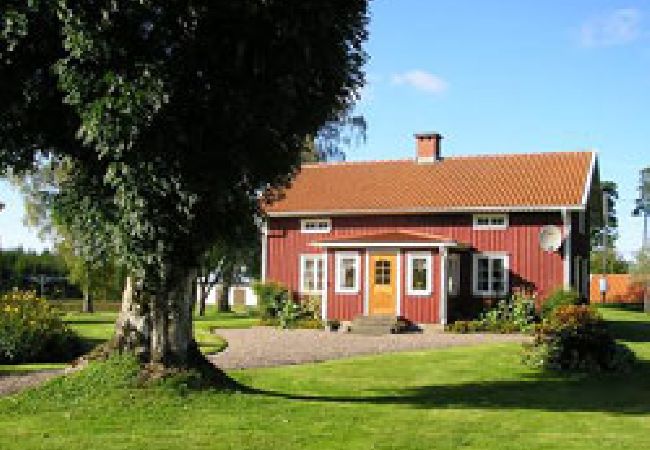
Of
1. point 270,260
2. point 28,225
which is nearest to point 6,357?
point 270,260

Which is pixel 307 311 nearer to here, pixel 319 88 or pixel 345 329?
pixel 345 329

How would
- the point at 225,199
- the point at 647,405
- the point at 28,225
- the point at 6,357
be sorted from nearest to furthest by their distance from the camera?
the point at 225,199, the point at 647,405, the point at 6,357, the point at 28,225

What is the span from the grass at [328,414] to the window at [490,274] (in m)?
12.6

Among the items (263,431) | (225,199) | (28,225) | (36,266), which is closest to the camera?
(263,431)

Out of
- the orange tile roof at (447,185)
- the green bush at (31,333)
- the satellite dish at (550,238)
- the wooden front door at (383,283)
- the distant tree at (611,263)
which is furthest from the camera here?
the distant tree at (611,263)

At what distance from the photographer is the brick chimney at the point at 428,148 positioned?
1332 inches

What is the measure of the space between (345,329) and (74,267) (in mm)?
16090

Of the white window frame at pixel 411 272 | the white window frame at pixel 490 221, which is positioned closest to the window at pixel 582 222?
the white window frame at pixel 490 221

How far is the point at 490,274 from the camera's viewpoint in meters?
29.5

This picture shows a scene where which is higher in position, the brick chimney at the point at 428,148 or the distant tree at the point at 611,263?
the brick chimney at the point at 428,148

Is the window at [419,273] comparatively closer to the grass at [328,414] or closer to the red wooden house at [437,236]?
the red wooden house at [437,236]

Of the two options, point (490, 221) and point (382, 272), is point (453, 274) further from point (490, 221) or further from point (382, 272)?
point (382, 272)

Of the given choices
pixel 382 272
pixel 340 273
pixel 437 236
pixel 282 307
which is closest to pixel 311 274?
pixel 282 307

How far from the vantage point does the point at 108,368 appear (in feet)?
40.5
